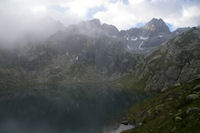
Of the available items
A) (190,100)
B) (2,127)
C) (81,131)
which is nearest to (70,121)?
(81,131)

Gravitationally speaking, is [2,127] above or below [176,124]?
below

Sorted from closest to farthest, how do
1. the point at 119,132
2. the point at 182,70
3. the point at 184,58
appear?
the point at 119,132 < the point at 182,70 < the point at 184,58

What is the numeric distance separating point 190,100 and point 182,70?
455 ft

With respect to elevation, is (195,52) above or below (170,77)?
above

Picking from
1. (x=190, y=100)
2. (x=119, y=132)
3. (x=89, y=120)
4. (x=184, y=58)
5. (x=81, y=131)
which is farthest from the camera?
(x=184, y=58)

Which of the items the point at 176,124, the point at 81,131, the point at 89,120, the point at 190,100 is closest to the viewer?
the point at 176,124

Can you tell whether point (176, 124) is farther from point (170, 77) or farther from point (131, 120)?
point (170, 77)

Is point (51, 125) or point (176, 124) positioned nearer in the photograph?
point (176, 124)

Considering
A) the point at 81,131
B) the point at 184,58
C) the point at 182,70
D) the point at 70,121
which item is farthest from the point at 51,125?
the point at 184,58

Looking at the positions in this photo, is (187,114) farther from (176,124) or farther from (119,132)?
(119,132)

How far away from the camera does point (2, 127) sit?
8181cm

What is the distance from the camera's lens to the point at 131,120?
247 feet

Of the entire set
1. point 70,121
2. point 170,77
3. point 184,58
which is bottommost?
point 70,121

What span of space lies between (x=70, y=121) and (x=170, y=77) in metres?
136
